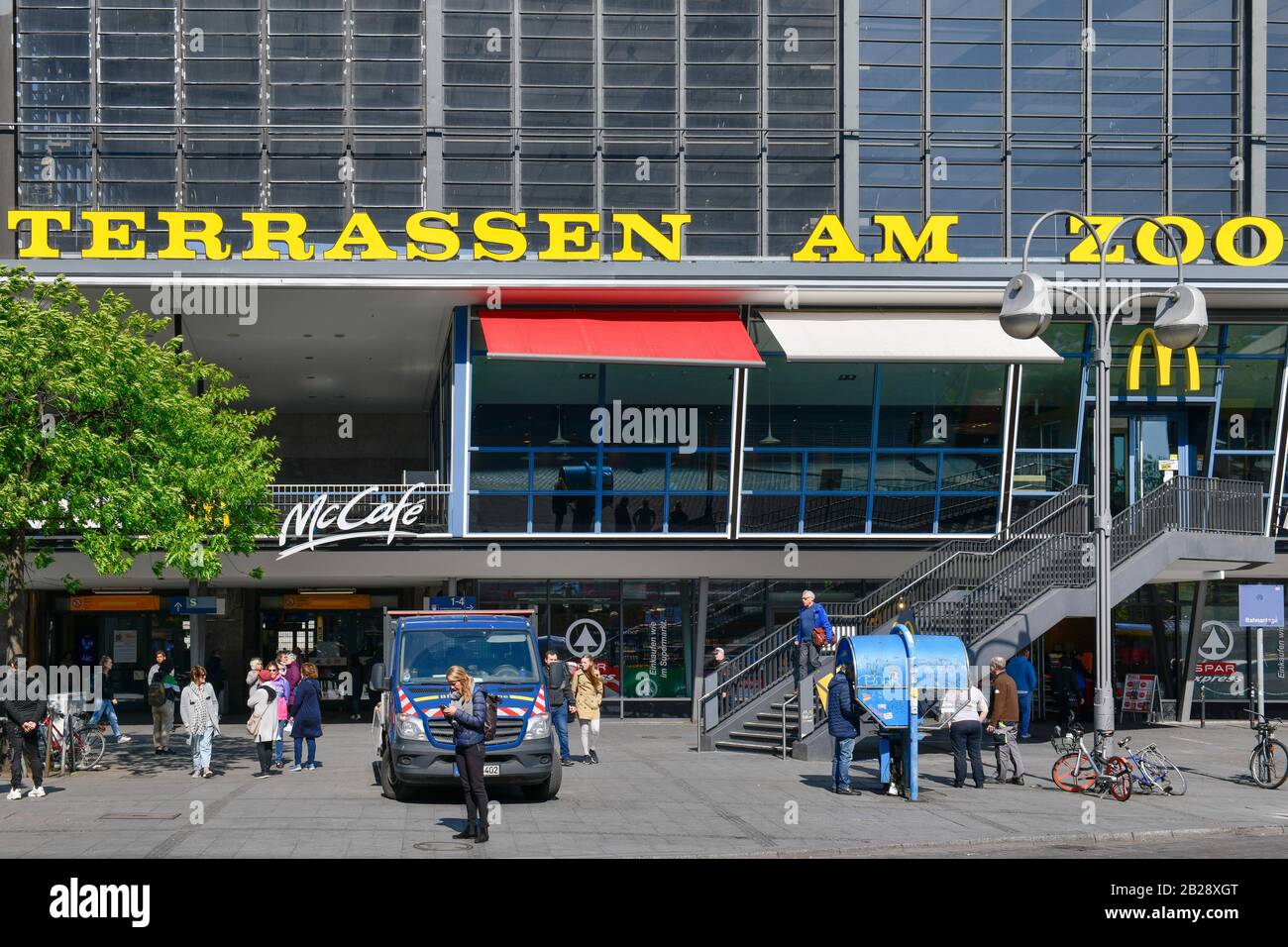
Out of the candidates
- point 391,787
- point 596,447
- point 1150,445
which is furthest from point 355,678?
point 1150,445

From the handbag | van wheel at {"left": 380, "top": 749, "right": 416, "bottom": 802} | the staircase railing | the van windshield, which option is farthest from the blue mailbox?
van wheel at {"left": 380, "top": 749, "right": 416, "bottom": 802}

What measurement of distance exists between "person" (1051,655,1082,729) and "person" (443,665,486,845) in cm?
1814

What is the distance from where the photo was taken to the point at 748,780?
70.4 feet

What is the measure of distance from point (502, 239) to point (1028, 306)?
1309 cm

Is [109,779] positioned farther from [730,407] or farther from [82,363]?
[730,407]

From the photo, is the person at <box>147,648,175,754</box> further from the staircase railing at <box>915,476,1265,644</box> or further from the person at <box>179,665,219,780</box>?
the staircase railing at <box>915,476,1265,644</box>

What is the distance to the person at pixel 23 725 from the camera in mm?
18609

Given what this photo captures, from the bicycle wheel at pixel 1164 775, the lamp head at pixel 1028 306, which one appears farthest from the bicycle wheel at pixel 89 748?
the bicycle wheel at pixel 1164 775

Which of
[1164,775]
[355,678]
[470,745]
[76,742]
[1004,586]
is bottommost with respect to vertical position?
[355,678]

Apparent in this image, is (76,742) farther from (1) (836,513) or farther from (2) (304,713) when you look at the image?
(1) (836,513)

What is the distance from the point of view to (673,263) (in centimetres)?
2961

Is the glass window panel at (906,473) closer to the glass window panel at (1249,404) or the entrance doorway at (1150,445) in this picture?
the entrance doorway at (1150,445)

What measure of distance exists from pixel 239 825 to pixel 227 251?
15789 mm
